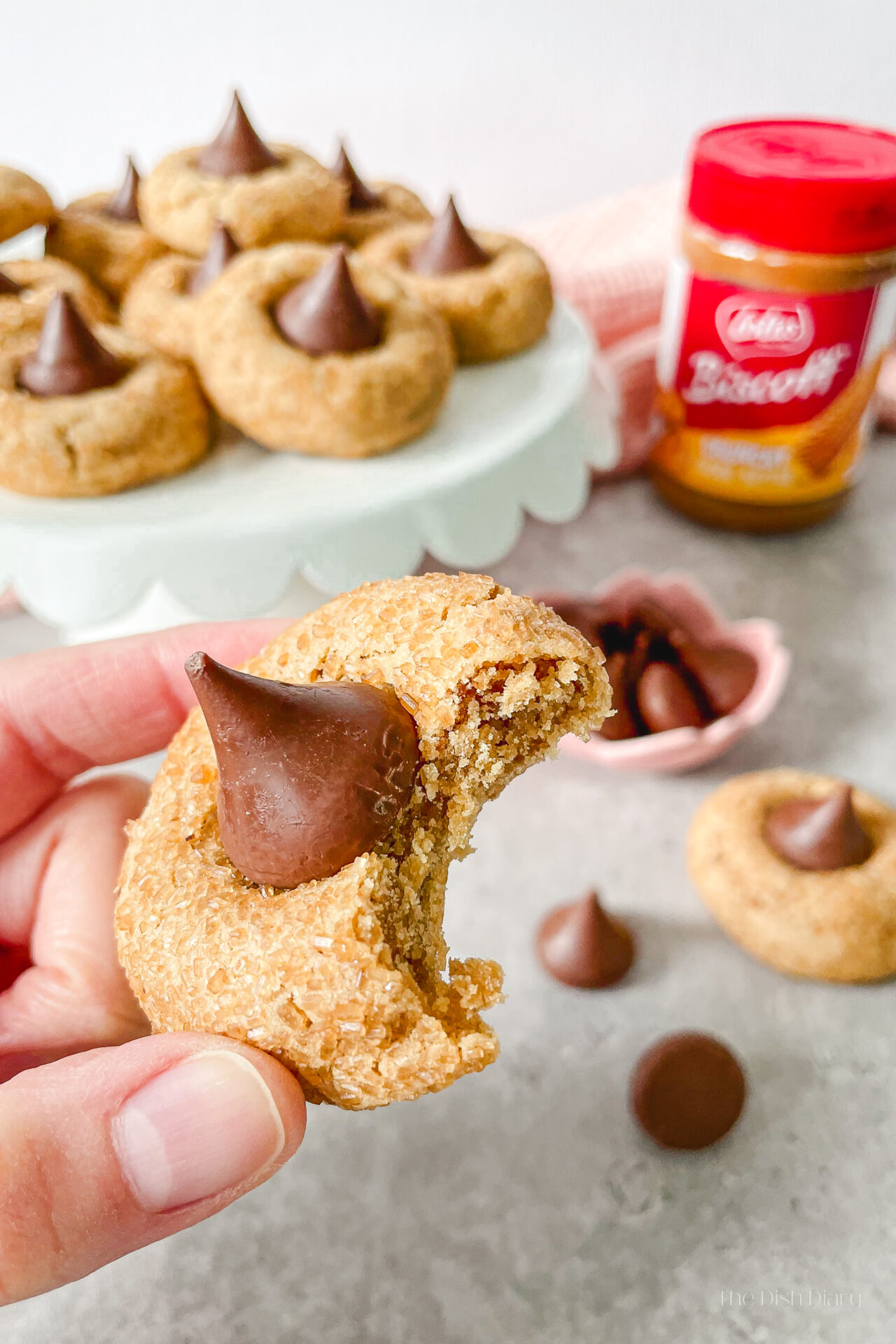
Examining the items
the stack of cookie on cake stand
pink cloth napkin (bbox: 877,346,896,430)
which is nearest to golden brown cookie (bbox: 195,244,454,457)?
the stack of cookie on cake stand

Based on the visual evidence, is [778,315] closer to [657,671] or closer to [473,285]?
[473,285]

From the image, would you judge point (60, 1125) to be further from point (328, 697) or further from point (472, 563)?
point (472, 563)

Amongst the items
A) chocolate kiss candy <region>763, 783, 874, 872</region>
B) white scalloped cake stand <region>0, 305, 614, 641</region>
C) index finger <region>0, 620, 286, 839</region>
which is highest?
white scalloped cake stand <region>0, 305, 614, 641</region>

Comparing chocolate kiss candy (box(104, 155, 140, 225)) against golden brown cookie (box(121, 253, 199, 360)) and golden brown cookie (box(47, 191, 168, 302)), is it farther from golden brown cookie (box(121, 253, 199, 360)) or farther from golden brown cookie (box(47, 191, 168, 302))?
golden brown cookie (box(121, 253, 199, 360))

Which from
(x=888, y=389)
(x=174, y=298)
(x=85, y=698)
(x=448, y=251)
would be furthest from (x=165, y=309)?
Result: (x=888, y=389)

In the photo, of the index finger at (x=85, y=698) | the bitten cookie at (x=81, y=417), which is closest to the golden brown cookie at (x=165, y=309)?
the bitten cookie at (x=81, y=417)

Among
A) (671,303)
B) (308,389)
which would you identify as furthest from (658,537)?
(308,389)
